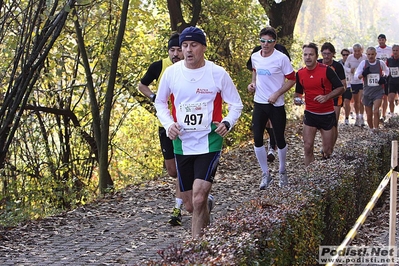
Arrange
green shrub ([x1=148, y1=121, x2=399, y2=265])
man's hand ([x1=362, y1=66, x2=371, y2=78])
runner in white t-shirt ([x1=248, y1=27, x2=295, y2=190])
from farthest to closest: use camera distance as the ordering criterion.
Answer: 1. man's hand ([x1=362, y1=66, x2=371, y2=78])
2. runner in white t-shirt ([x1=248, y1=27, x2=295, y2=190])
3. green shrub ([x1=148, y1=121, x2=399, y2=265])

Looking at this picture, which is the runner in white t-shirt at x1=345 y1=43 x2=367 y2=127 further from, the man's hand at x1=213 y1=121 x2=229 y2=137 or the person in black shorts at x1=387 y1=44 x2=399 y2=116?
the man's hand at x1=213 y1=121 x2=229 y2=137

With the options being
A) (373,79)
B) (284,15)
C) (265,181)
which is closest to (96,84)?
(284,15)

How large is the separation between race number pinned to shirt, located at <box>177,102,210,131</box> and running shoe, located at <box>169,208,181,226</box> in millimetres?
2561

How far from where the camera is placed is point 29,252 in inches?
340

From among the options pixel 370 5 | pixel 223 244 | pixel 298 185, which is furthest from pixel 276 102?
pixel 370 5

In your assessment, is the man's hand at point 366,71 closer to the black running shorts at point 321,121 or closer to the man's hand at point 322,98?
the black running shorts at point 321,121

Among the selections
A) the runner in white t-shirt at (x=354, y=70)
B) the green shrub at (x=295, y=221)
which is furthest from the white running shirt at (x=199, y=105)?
the runner in white t-shirt at (x=354, y=70)

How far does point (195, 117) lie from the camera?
6949mm

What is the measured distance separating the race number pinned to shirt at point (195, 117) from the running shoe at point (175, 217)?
101 inches

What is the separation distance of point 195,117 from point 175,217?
106 inches

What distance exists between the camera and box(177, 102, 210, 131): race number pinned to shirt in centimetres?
694

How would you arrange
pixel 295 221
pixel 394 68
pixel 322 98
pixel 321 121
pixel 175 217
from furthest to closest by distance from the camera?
pixel 394 68 < pixel 321 121 < pixel 322 98 < pixel 175 217 < pixel 295 221

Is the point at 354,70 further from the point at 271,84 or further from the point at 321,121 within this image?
the point at 271,84

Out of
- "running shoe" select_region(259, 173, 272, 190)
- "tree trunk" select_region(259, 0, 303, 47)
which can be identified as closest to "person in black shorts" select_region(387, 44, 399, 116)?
"tree trunk" select_region(259, 0, 303, 47)
